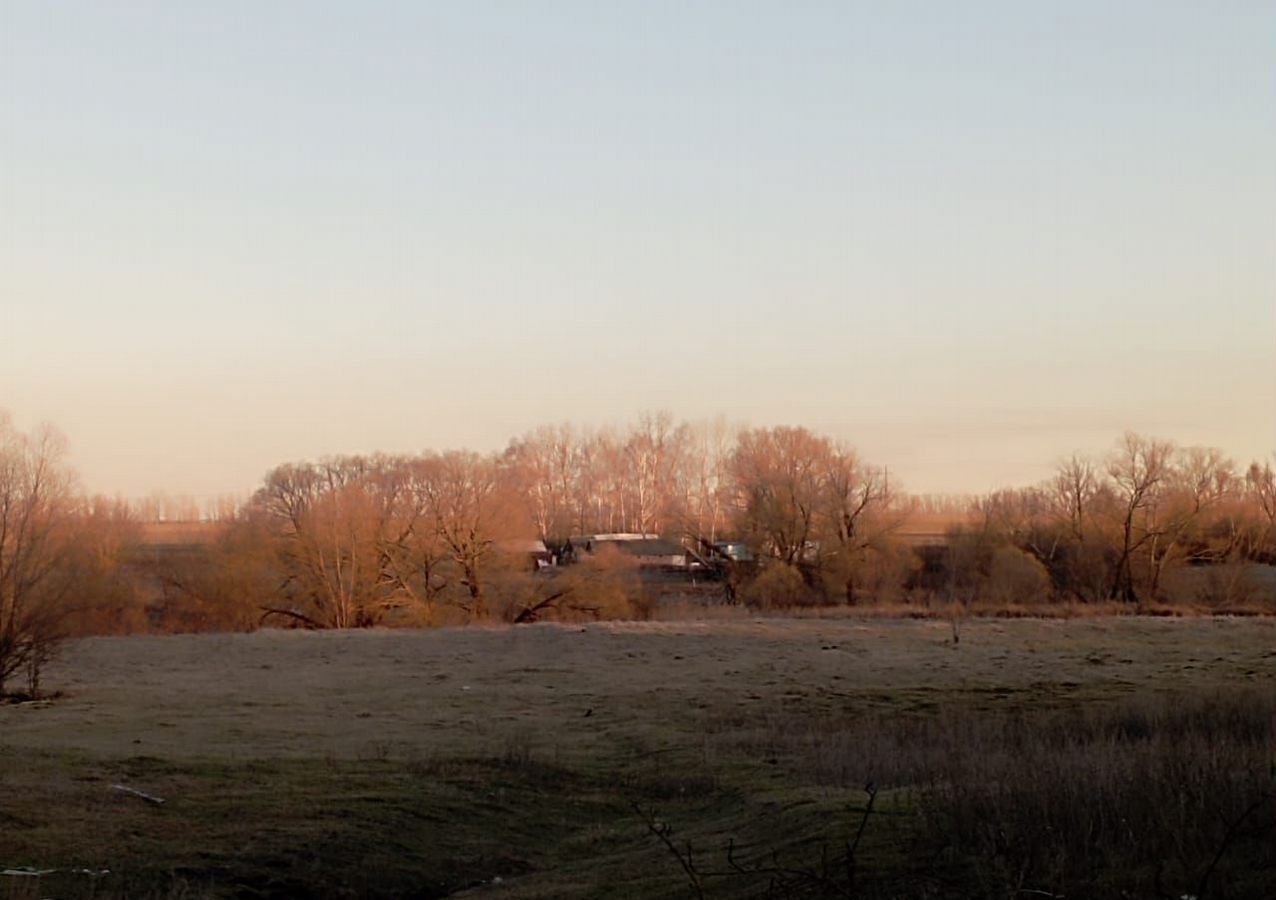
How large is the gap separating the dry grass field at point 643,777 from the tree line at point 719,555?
69.9ft

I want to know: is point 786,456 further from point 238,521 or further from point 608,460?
point 608,460

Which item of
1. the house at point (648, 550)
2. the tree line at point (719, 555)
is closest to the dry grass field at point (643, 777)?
the tree line at point (719, 555)

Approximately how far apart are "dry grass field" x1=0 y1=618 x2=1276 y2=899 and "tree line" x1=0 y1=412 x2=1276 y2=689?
21.3 m

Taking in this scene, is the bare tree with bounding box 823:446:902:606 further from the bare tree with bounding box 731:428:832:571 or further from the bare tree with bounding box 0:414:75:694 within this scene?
the bare tree with bounding box 0:414:75:694

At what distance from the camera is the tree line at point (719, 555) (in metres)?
64.0

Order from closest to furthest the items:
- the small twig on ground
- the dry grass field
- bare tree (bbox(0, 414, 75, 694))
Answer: the dry grass field
the small twig on ground
bare tree (bbox(0, 414, 75, 694))

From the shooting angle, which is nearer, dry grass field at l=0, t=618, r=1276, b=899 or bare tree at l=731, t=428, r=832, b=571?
dry grass field at l=0, t=618, r=1276, b=899

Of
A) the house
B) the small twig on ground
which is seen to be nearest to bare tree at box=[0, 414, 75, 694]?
the small twig on ground

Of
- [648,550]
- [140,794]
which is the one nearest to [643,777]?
[140,794]

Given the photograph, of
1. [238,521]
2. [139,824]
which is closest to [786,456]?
[238,521]

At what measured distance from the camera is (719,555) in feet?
254

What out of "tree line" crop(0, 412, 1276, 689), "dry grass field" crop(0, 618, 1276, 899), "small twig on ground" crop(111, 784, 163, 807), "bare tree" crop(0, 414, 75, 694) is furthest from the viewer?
"tree line" crop(0, 412, 1276, 689)

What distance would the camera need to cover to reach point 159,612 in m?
65.6

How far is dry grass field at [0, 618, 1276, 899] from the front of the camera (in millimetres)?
9766
